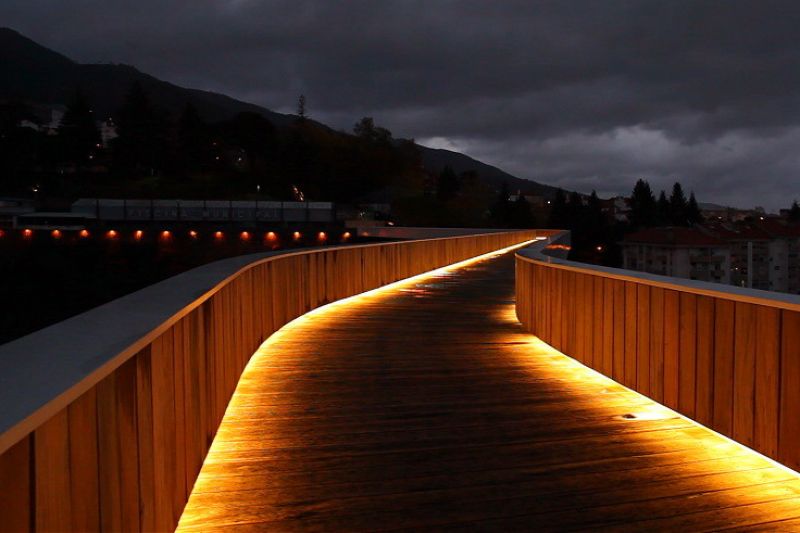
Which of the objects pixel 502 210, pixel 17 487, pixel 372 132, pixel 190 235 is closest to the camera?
pixel 17 487

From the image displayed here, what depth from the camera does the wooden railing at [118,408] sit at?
162 cm

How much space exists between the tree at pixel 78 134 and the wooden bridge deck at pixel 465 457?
124 metres

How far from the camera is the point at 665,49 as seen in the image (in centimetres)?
13575

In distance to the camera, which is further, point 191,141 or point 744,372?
point 191,141

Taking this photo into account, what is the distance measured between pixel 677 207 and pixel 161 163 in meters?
114

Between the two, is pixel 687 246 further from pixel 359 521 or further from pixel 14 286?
pixel 359 521

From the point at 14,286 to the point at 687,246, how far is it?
71207 millimetres


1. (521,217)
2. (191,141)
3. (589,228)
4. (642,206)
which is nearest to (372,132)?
(191,141)

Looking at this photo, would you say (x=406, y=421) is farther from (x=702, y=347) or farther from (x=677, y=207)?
(x=677, y=207)

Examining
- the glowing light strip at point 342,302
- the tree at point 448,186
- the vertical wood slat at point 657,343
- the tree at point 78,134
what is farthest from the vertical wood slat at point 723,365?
the tree at point 78,134

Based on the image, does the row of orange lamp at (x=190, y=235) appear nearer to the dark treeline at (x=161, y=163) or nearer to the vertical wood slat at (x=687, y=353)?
the dark treeline at (x=161, y=163)

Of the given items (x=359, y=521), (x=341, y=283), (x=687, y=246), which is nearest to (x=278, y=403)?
(x=359, y=521)

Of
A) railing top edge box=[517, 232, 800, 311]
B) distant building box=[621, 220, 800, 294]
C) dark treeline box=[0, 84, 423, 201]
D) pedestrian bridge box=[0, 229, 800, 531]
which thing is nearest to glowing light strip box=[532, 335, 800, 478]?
pedestrian bridge box=[0, 229, 800, 531]

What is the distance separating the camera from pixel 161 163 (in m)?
117
